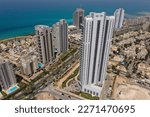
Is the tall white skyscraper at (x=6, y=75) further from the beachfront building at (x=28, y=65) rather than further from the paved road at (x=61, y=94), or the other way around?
the paved road at (x=61, y=94)

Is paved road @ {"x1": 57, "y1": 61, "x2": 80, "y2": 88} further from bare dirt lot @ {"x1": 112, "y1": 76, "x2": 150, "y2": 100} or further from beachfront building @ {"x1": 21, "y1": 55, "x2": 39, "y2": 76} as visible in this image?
bare dirt lot @ {"x1": 112, "y1": 76, "x2": 150, "y2": 100}

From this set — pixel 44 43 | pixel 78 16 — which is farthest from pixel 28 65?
pixel 78 16

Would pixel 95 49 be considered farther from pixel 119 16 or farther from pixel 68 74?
pixel 119 16

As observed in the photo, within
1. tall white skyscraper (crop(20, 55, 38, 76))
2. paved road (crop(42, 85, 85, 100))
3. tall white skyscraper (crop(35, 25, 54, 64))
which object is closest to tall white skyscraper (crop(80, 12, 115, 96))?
paved road (crop(42, 85, 85, 100))

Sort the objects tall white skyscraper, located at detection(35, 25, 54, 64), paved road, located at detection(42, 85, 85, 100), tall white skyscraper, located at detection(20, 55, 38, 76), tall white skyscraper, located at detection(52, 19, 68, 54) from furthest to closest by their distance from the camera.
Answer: tall white skyscraper, located at detection(52, 19, 68, 54), tall white skyscraper, located at detection(35, 25, 54, 64), tall white skyscraper, located at detection(20, 55, 38, 76), paved road, located at detection(42, 85, 85, 100)

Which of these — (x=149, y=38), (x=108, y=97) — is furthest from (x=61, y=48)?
(x=149, y=38)
